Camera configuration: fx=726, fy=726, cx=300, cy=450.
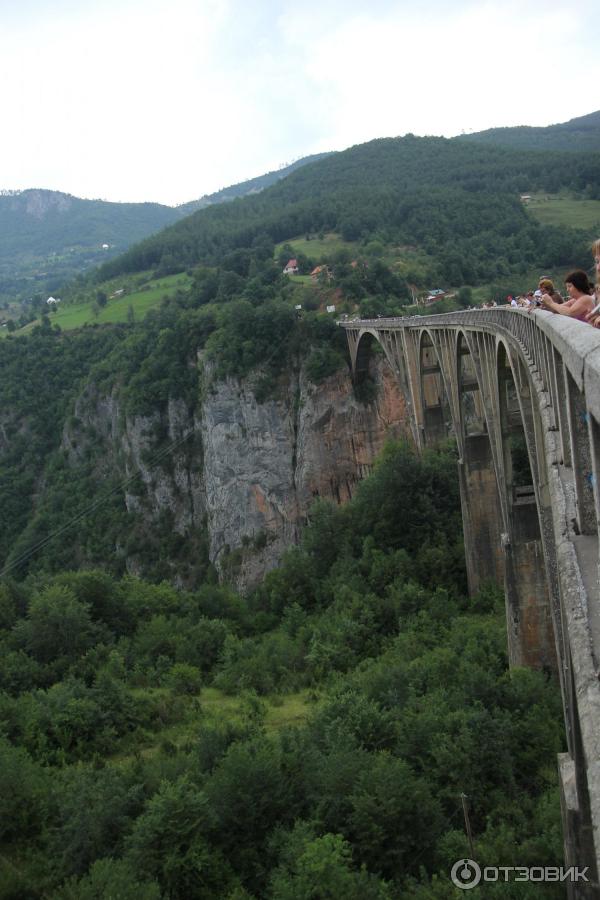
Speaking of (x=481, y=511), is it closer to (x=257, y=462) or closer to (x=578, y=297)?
(x=578, y=297)

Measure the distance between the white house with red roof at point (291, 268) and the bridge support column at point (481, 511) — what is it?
174 feet

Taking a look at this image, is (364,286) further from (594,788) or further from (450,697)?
(594,788)

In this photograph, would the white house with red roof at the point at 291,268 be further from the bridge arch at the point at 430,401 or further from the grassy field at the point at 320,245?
the bridge arch at the point at 430,401

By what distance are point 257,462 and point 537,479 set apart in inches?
1757

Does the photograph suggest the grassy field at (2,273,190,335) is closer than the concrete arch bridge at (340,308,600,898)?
No

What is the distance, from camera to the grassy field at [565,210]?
7950cm

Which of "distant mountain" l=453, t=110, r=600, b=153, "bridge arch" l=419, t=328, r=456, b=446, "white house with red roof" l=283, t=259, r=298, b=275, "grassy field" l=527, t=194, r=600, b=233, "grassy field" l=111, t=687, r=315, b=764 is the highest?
"distant mountain" l=453, t=110, r=600, b=153

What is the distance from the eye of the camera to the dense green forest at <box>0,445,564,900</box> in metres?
12.4

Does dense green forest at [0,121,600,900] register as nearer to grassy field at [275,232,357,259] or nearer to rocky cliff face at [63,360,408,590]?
rocky cliff face at [63,360,408,590]

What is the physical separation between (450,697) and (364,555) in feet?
48.3

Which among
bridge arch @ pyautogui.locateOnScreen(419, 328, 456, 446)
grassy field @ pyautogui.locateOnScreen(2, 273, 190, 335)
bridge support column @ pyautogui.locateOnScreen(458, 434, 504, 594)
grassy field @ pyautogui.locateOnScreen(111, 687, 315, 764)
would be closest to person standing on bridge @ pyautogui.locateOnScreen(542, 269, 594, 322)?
grassy field @ pyautogui.locateOnScreen(111, 687, 315, 764)

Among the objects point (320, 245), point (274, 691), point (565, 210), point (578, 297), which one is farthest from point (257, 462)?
point (565, 210)

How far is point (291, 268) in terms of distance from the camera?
7775 centimetres

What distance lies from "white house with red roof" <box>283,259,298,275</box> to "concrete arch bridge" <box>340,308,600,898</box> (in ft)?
107
